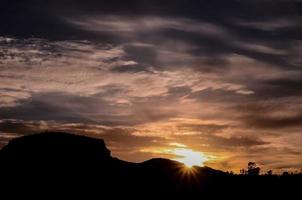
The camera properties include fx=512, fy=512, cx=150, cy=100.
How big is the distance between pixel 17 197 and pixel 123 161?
22297 millimetres

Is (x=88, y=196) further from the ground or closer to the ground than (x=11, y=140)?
closer to the ground

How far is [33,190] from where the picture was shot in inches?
3593

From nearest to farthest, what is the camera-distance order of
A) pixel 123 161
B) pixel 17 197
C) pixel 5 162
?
pixel 17 197 < pixel 5 162 < pixel 123 161

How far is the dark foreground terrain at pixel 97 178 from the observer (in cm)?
9250

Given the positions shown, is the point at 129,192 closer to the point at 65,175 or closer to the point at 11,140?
the point at 65,175

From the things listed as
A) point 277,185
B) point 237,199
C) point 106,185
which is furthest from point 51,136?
point 277,185

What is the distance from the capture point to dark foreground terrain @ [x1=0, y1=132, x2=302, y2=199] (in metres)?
→ 92.5

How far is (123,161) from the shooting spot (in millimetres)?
102000

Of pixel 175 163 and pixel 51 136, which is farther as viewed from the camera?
pixel 175 163

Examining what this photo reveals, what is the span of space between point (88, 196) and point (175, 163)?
72.7ft

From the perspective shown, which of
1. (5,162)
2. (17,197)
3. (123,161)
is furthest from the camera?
(123,161)

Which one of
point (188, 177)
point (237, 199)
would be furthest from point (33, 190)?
point (237, 199)

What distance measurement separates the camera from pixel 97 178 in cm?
9619

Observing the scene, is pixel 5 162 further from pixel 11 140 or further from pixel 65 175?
pixel 65 175
